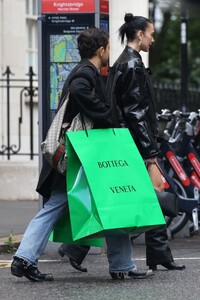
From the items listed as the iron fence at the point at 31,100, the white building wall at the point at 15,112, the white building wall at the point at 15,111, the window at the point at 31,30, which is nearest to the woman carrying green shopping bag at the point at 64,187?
the white building wall at the point at 15,112

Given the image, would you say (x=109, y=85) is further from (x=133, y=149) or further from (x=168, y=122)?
(x=168, y=122)

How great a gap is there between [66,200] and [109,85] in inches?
36.7

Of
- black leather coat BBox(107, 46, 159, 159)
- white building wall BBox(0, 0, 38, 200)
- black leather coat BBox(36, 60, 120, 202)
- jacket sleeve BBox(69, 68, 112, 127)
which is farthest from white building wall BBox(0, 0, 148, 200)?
jacket sleeve BBox(69, 68, 112, 127)

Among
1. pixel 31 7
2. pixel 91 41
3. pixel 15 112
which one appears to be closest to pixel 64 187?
pixel 91 41

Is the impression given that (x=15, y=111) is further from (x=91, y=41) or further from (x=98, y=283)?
(x=98, y=283)

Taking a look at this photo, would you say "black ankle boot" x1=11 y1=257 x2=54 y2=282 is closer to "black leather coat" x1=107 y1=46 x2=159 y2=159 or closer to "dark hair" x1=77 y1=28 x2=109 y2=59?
"black leather coat" x1=107 y1=46 x2=159 y2=159

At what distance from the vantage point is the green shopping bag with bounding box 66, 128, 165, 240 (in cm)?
690

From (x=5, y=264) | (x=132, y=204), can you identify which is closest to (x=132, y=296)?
(x=132, y=204)

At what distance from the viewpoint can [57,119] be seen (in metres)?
7.23

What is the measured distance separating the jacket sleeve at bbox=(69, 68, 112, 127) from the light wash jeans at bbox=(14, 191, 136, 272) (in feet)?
1.99

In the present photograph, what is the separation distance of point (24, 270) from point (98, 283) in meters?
0.52

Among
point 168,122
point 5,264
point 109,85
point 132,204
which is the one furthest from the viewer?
point 168,122

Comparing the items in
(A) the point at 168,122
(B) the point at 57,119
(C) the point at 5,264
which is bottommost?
(C) the point at 5,264

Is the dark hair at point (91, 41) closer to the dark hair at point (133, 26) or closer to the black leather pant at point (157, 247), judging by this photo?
the dark hair at point (133, 26)
